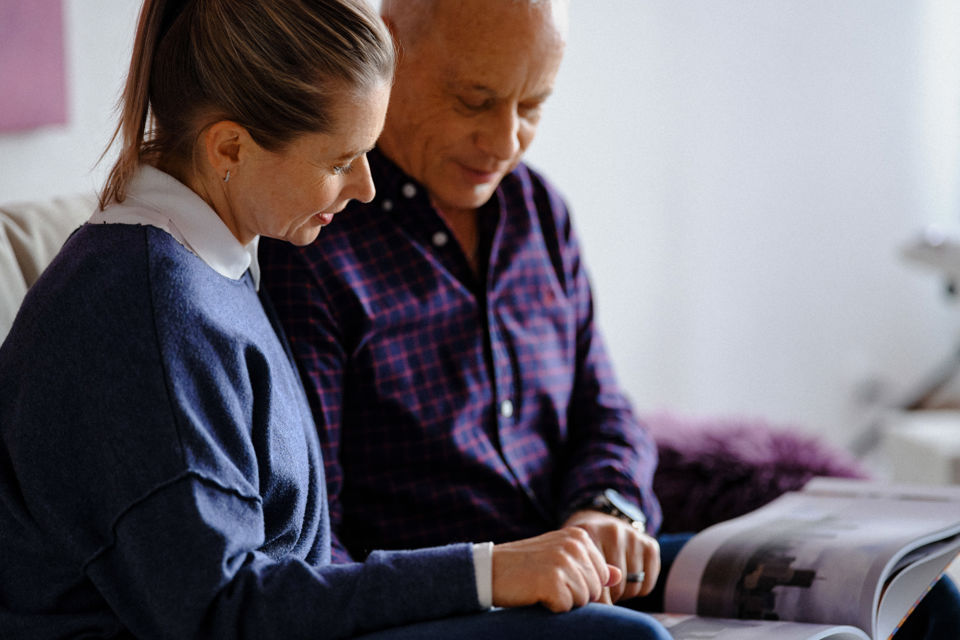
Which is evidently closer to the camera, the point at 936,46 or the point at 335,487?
the point at 335,487

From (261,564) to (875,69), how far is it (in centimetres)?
244

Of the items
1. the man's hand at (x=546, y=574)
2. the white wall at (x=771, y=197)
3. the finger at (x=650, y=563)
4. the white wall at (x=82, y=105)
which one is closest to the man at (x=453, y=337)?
the finger at (x=650, y=563)

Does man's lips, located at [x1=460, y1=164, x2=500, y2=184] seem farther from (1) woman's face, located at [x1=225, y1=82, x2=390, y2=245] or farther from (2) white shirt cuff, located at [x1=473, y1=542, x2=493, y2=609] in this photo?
(2) white shirt cuff, located at [x1=473, y1=542, x2=493, y2=609]

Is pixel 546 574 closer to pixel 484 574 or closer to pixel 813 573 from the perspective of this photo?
pixel 484 574

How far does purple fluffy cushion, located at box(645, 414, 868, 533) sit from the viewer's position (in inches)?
64.5

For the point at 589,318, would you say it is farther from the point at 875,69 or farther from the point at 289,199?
the point at 875,69

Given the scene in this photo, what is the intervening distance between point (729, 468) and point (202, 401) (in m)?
0.95

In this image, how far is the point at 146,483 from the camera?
86cm

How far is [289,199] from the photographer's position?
1.01 meters

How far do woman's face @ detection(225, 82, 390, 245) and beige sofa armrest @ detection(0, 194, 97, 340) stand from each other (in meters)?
0.29

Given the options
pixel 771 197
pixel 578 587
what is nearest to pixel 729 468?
pixel 578 587

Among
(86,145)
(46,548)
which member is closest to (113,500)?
(46,548)

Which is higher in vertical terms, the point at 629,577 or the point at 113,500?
the point at 113,500

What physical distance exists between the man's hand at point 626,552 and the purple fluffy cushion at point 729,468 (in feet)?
1.39
